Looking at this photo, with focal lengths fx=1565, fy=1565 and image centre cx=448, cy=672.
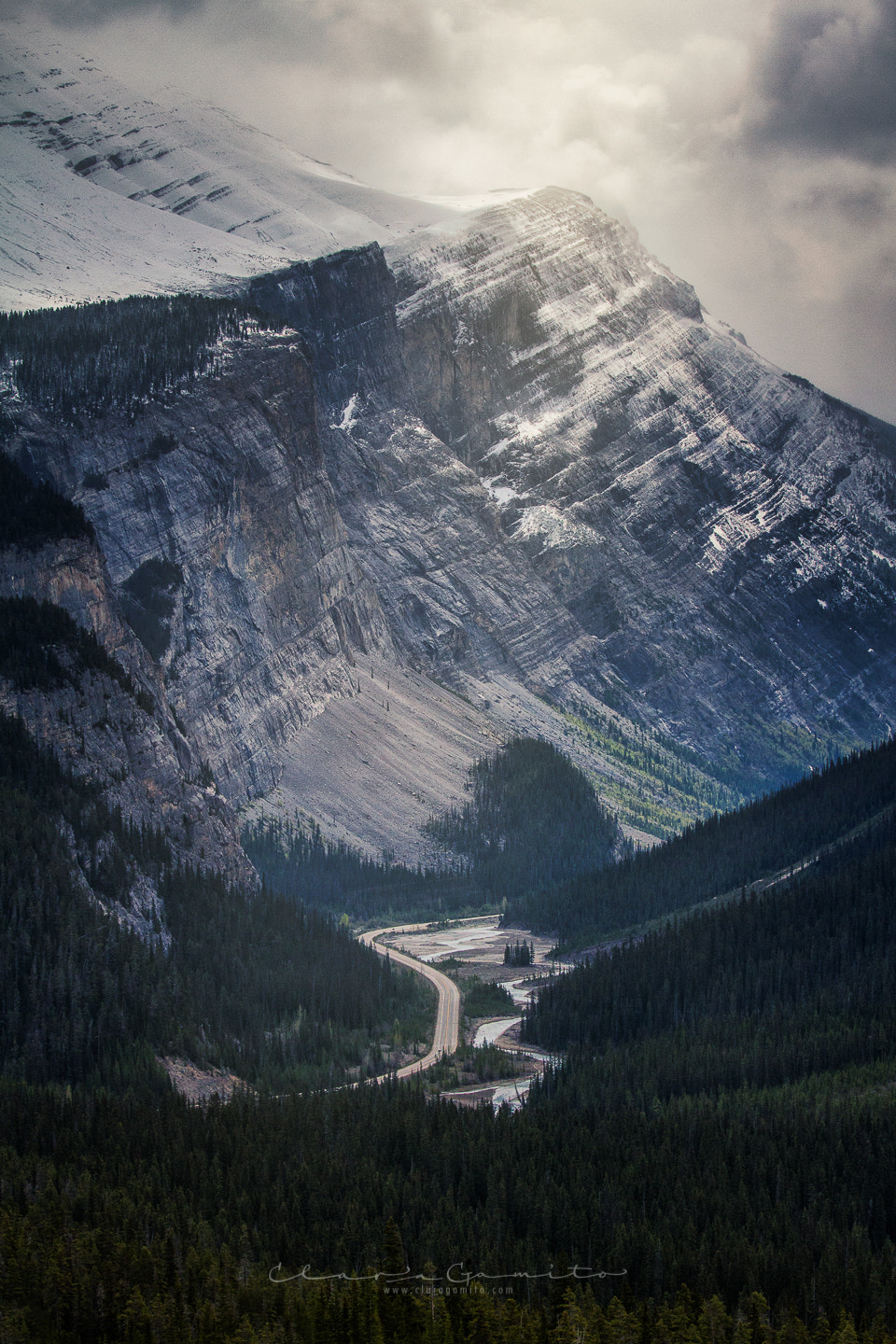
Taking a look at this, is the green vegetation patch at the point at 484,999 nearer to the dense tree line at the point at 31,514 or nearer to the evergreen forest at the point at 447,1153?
the evergreen forest at the point at 447,1153

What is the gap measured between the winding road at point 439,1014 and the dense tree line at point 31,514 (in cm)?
5230

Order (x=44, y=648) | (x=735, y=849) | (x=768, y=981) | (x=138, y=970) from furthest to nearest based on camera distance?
(x=735, y=849) → (x=44, y=648) → (x=768, y=981) → (x=138, y=970)

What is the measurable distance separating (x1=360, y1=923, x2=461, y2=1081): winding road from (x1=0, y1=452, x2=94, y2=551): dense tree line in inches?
2059

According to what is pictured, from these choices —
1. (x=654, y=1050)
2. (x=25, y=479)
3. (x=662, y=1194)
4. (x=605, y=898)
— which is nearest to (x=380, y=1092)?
(x=654, y=1050)

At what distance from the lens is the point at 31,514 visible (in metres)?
147

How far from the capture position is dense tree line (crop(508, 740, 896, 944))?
544 ft

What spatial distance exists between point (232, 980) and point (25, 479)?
55.5 metres

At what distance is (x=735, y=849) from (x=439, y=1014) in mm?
48971

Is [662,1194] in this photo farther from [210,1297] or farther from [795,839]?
[795,839]

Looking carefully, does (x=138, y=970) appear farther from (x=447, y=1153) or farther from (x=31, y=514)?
(x=31, y=514)

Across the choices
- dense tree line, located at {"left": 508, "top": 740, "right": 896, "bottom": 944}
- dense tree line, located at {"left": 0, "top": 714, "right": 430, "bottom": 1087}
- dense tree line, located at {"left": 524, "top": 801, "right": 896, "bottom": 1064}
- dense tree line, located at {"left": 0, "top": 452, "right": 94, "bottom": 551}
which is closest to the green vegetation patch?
dense tree line, located at {"left": 524, "top": 801, "right": 896, "bottom": 1064}

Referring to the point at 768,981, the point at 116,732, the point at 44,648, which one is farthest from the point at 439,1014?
the point at 44,648

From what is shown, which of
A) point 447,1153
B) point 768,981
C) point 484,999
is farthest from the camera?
point 484,999

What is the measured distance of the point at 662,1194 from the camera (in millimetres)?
78250
